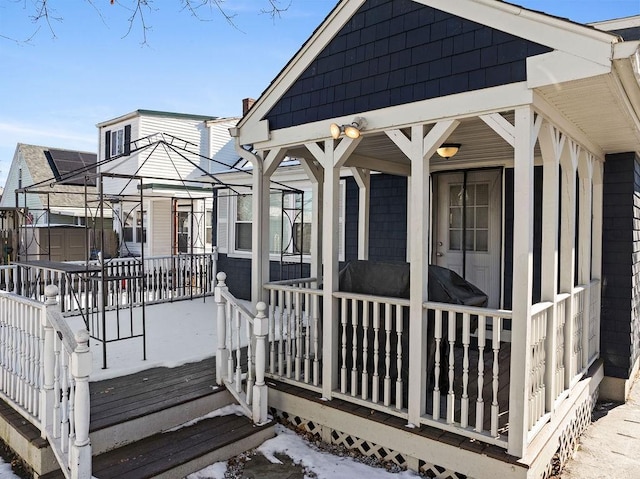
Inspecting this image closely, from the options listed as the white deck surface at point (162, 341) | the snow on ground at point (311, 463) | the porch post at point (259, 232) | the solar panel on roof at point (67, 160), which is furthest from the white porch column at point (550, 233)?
the solar panel on roof at point (67, 160)

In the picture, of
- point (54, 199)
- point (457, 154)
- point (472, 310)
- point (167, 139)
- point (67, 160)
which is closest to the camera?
point (472, 310)

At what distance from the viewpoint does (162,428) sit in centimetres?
354

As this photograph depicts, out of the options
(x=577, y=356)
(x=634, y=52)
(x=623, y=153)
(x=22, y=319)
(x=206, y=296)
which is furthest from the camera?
(x=206, y=296)

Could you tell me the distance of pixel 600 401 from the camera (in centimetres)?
483

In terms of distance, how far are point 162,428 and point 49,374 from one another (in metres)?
0.94

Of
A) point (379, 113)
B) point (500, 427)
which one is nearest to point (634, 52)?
point (379, 113)

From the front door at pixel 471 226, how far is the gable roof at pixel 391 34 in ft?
9.39

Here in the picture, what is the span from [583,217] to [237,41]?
3.59m

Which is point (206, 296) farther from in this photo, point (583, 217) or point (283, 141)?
point (583, 217)

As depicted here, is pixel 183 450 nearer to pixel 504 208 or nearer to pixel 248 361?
pixel 248 361

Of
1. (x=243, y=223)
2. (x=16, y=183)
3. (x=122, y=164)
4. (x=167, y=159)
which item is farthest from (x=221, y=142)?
(x=16, y=183)

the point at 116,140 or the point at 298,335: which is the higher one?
the point at 116,140

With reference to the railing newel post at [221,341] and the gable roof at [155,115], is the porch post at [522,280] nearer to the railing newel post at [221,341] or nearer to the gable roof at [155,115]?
the railing newel post at [221,341]

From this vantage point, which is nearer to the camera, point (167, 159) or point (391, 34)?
point (391, 34)
